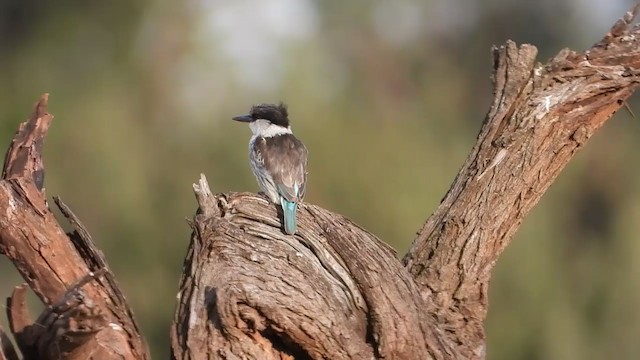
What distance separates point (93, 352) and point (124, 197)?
6980 millimetres

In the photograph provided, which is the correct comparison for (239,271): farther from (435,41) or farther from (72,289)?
(435,41)

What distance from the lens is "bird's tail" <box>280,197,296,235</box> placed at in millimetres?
4512

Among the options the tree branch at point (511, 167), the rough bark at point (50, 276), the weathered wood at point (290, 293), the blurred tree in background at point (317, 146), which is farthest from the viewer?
the blurred tree in background at point (317, 146)

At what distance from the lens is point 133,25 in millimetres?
11992

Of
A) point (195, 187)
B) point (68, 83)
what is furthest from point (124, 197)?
point (195, 187)

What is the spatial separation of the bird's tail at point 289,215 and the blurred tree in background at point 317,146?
4.69m

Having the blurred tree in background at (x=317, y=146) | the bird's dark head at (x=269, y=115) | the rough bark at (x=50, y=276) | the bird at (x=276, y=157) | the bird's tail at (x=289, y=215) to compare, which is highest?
the blurred tree in background at (x=317, y=146)

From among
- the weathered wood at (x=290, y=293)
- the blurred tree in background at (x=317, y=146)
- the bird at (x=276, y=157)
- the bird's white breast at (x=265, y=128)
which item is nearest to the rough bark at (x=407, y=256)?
the weathered wood at (x=290, y=293)

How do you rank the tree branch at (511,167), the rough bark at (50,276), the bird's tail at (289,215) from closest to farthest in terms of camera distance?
1. the rough bark at (50,276)
2. the bird's tail at (289,215)
3. the tree branch at (511,167)

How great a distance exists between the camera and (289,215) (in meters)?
4.61

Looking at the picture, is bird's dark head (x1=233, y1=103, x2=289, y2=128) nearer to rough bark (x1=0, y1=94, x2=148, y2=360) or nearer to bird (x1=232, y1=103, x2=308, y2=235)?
bird (x1=232, y1=103, x2=308, y2=235)

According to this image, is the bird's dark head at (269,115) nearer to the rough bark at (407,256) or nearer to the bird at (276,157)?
the bird at (276,157)

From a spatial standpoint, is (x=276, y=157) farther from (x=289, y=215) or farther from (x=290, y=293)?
(x=290, y=293)

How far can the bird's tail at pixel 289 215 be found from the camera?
451 centimetres
